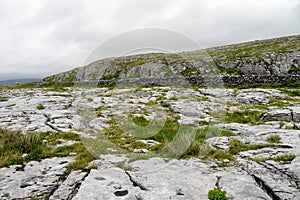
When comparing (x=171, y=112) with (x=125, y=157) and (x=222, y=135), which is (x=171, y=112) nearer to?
(x=222, y=135)

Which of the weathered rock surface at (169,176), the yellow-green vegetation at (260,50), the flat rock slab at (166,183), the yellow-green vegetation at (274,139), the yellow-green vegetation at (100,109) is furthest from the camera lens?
the yellow-green vegetation at (260,50)

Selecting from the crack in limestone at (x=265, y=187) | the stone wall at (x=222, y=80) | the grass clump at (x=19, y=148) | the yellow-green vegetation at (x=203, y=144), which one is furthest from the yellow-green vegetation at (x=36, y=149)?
the stone wall at (x=222, y=80)

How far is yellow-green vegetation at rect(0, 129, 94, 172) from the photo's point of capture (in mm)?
8291

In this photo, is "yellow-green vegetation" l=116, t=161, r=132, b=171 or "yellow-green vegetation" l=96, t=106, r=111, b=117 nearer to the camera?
"yellow-green vegetation" l=116, t=161, r=132, b=171

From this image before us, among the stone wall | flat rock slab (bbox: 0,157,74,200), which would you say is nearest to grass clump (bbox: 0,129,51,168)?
flat rock slab (bbox: 0,157,74,200)

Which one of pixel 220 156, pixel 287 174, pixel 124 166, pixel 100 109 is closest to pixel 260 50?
pixel 100 109

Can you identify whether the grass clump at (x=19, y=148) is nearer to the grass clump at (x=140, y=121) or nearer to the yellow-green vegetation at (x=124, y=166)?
the yellow-green vegetation at (x=124, y=166)

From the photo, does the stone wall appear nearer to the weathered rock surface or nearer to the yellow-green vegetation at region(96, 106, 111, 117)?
the yellow-green vegetation at region(96, 106, 111, 117)

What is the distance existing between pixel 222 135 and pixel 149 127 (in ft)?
13.5

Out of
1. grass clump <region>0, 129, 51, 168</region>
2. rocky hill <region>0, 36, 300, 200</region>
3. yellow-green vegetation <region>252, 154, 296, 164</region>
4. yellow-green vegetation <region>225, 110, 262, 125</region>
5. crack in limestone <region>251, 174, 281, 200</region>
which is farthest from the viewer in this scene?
yellow-green vegetation <region>225, 110, 262, 125</region>

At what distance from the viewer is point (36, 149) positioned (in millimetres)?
9305

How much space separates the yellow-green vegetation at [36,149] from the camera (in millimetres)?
8291

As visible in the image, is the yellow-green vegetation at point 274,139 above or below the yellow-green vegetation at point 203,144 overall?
above

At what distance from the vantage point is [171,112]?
17.2 metres
